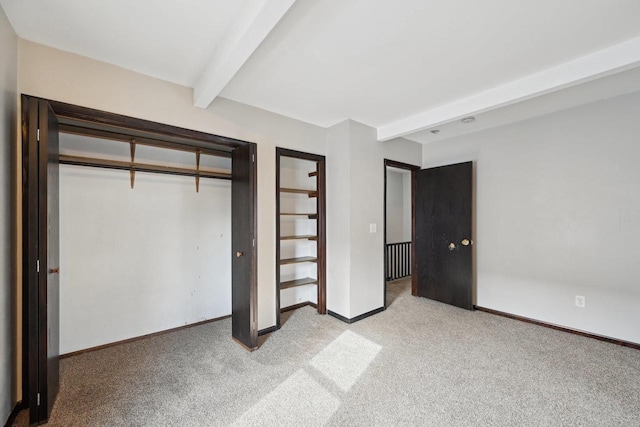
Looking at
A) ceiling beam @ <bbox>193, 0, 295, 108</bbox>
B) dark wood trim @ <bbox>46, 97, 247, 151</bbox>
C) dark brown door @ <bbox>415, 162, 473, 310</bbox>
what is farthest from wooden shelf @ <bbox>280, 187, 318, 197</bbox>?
dark brown door @ <bbox>415, 162, 473, 310</bbox>

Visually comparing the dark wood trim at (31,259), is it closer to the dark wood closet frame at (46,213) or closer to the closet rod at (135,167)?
the dark wood closet frame at (46,213)

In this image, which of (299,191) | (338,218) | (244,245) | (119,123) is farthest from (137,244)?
(338,218)

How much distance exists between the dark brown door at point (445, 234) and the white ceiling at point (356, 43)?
4.54 feet

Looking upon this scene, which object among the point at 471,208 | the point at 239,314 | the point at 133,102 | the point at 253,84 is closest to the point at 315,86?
the point at 253,84

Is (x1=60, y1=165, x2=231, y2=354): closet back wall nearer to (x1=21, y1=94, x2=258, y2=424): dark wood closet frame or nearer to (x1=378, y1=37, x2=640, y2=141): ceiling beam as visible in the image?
(x1=21, y1=94, x2=258, y2=424): dark wood closet frame

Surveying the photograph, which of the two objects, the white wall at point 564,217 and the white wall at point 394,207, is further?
the white wall at point 394,207

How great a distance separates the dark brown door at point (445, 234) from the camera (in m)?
3.58

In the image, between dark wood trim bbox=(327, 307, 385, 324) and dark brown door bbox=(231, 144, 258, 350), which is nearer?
dark brown door bbox=(231, 144, 258, 350)

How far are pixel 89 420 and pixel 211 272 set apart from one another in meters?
1.69

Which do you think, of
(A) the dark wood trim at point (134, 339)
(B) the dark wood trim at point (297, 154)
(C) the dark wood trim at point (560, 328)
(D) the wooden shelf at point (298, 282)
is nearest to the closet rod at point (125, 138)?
(B) the dark wood trim at point (297, 154)

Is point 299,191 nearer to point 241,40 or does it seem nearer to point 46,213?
point 241,40

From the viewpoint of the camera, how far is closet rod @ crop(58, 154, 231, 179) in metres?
2.39

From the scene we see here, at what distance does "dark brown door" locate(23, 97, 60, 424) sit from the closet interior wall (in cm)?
91

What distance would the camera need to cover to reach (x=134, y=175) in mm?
2713
